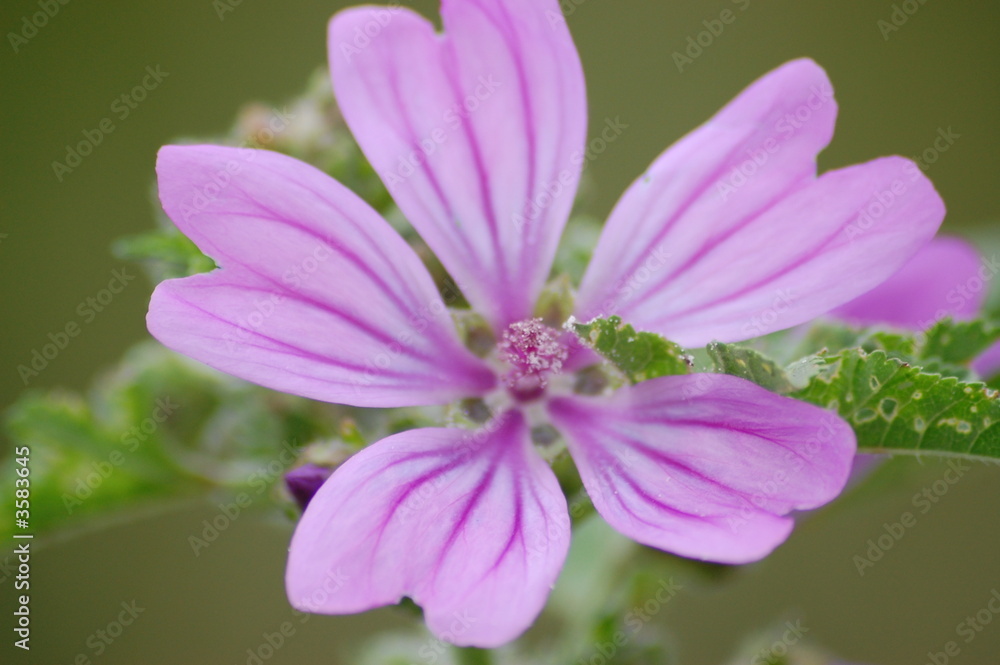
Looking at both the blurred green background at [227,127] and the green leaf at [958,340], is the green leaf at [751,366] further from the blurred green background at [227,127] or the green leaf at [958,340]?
the blurred green background at [227,127]

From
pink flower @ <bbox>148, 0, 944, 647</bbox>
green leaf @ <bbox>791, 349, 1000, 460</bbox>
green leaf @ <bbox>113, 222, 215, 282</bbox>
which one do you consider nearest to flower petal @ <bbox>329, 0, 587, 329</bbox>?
pink flower @ <bbox>148, 0, 944, 647</bbox>

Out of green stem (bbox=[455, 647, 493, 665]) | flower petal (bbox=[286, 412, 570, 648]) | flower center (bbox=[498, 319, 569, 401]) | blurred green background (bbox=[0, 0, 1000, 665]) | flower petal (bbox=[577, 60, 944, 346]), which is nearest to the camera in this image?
flower petal (bbox=[286, 412, 570, 648])

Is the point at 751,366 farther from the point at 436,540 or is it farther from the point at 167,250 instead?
the point at 167,250

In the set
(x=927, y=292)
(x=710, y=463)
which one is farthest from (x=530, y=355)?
(x=927, y=292)

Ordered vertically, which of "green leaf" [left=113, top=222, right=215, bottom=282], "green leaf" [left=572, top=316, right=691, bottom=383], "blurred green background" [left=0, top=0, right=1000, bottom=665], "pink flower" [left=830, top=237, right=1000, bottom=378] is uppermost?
"green leaf" [left=113, top=222, right=215, bottom=282]

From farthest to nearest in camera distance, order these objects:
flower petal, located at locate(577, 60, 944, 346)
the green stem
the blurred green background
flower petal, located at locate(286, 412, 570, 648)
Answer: the blurred green background, the green stem, flower petal, located at locate(577, 60, 944, 346), flower petal, located at locate(286, 412, 570, 648)

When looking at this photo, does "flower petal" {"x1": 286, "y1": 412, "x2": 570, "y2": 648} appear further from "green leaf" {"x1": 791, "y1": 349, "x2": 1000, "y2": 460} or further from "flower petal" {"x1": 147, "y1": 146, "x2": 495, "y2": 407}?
"green leaf" {"x1": 791, "y1": 349, "x2": 1000, "y2": 460}

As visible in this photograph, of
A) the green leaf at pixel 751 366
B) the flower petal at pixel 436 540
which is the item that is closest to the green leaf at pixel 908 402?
the green leaf at pixel 751 366
